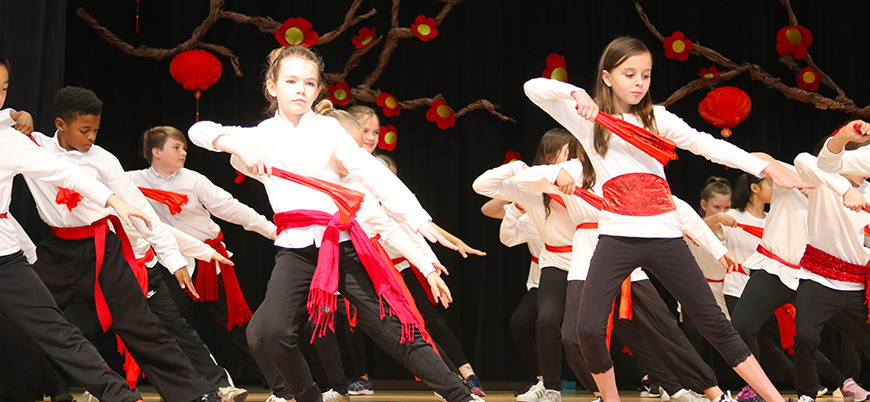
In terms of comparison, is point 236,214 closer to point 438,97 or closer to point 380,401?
point 380,401

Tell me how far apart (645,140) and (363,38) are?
3.83 m

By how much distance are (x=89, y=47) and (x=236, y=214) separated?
2.50 meters

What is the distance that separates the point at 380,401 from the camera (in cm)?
519

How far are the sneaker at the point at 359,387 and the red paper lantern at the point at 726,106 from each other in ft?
10.7

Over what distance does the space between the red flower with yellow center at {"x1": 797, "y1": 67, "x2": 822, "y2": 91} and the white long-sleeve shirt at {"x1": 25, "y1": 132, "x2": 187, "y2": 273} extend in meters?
5.04

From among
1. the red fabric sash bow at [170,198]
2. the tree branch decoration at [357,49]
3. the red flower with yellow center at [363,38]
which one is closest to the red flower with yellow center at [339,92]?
the tree branch decoration at [357,49]

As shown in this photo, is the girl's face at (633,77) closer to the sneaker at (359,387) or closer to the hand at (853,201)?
the hand at (853,201)

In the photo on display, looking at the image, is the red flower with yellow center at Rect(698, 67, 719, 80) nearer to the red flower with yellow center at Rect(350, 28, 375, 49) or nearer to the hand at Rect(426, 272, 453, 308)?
the red flower with yellow center at Rect(350, 28, 375, 49)

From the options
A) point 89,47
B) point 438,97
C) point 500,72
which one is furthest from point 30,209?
point 500,72

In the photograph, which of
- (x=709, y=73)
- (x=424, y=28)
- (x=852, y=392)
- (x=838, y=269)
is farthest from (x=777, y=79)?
(x=838, y=269)

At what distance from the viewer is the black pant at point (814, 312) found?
162 inches

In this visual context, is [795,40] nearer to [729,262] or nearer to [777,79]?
[777,79]

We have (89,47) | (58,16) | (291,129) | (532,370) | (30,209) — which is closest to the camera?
(291,129)

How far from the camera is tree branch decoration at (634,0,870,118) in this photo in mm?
6598
